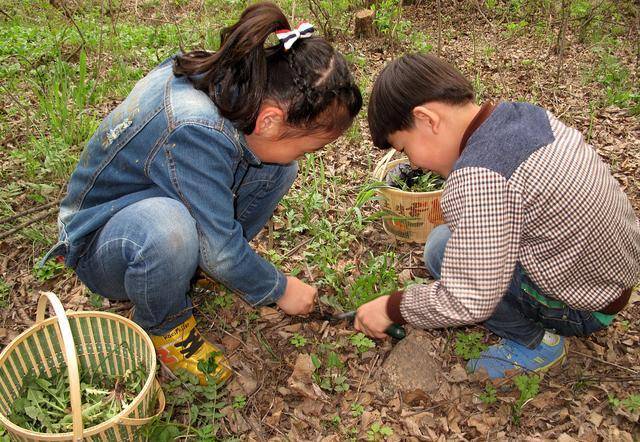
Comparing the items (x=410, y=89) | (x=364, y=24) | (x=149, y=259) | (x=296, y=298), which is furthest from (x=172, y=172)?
(x=364, y=24)

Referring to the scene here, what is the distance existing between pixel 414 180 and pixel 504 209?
1269 mm

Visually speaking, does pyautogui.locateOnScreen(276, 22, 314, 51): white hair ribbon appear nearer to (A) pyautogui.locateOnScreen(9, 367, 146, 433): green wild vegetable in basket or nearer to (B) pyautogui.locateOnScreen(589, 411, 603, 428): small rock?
(A) pyautogui.locateOnScreen(9, 367, 146, 433): green wild vegetable in basket

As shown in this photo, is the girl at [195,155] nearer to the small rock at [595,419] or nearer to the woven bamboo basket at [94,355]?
the woven bamboo basket at [94,355]

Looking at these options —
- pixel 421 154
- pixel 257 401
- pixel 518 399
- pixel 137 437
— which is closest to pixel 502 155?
pixel 421 154

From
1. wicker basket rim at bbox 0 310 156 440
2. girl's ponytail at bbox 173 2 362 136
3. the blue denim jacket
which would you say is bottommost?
wicker basket rim at bbox 0 310 156 440

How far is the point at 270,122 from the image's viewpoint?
1.74 meters

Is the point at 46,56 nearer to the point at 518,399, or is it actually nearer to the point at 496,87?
the point at 496,87

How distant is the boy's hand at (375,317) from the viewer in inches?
77.3

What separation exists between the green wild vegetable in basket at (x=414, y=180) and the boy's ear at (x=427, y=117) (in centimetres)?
99

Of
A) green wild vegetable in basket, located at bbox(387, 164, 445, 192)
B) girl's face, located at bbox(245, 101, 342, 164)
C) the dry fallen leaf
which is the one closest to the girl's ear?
girl's face, located at bbox(245, 101, 342, 164)

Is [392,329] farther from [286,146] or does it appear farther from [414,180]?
[414,180]

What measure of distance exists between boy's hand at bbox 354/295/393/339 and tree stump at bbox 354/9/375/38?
3.90 meters

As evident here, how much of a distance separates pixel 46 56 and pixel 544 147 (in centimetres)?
419

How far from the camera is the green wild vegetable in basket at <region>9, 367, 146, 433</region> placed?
1.79m
